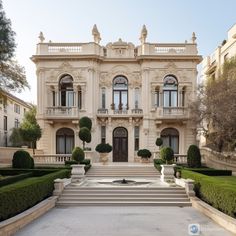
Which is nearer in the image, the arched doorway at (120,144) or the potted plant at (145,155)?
the potted plant at (145,155)

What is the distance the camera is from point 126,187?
14.2 metres

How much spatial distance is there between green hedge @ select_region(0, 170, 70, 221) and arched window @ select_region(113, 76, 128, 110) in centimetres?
1705

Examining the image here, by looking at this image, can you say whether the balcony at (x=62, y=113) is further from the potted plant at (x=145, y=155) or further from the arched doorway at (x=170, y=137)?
the arched doorway at (x=170, y=137)

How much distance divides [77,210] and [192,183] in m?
5.51

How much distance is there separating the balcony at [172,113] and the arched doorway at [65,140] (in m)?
8.89

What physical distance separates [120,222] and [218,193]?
12.1 ft

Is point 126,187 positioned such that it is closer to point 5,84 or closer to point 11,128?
point 5,84

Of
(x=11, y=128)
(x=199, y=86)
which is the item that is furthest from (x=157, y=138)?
(x=11, y=128)

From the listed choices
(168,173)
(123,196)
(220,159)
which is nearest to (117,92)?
(220,159)

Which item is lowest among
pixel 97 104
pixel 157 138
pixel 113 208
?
pixel 113 208

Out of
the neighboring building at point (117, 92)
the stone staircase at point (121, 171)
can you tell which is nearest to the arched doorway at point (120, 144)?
the neighboring building at point (117, 92)

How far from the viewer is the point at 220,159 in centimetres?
2336

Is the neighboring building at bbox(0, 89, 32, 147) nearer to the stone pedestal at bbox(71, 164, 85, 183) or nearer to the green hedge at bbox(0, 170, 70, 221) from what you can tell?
the stone pedestal at bbox(71, 164, 85, 183)

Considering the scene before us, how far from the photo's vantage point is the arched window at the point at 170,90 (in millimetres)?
29016
